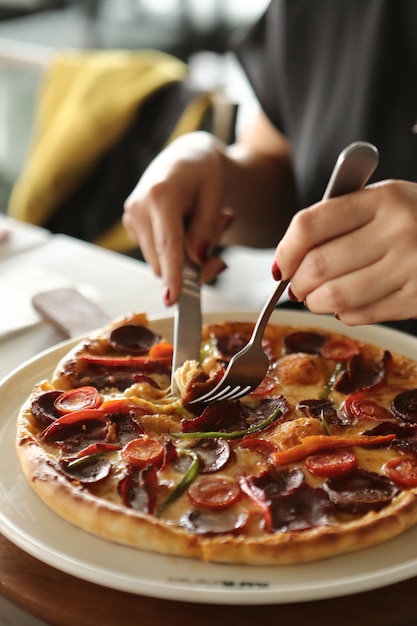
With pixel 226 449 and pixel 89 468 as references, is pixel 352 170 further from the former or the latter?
pixel 89 468

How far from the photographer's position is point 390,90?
1957mm

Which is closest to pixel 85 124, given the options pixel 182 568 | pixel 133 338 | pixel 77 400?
pixel 133 338

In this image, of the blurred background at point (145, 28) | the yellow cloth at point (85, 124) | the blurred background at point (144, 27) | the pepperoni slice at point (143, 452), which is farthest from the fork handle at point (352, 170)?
the blurred background at point (144, 27)

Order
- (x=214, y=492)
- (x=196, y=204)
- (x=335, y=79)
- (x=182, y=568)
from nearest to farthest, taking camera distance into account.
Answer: (x=182, y=568)
(x=214, y=492)
(x=196, y=204)
(x=335, y=79)

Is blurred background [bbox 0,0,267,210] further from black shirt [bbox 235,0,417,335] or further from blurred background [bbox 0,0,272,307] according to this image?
black shirt [bbox 235,0,417,335]

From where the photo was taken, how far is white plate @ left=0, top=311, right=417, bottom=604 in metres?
0.84

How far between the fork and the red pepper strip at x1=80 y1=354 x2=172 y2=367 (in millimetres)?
166

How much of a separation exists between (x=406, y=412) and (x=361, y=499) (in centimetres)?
24

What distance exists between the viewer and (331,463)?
1.06m

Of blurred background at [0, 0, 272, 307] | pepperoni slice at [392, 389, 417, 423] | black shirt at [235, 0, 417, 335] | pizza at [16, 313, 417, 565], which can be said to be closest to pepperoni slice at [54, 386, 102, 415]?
pizza at [16, 313, 417, 565]

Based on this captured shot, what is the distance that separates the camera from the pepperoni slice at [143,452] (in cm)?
106

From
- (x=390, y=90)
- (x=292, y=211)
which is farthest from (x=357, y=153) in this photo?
(x=292, y=211)

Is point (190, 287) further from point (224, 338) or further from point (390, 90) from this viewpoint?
point (390, 90)

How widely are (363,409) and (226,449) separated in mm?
240
